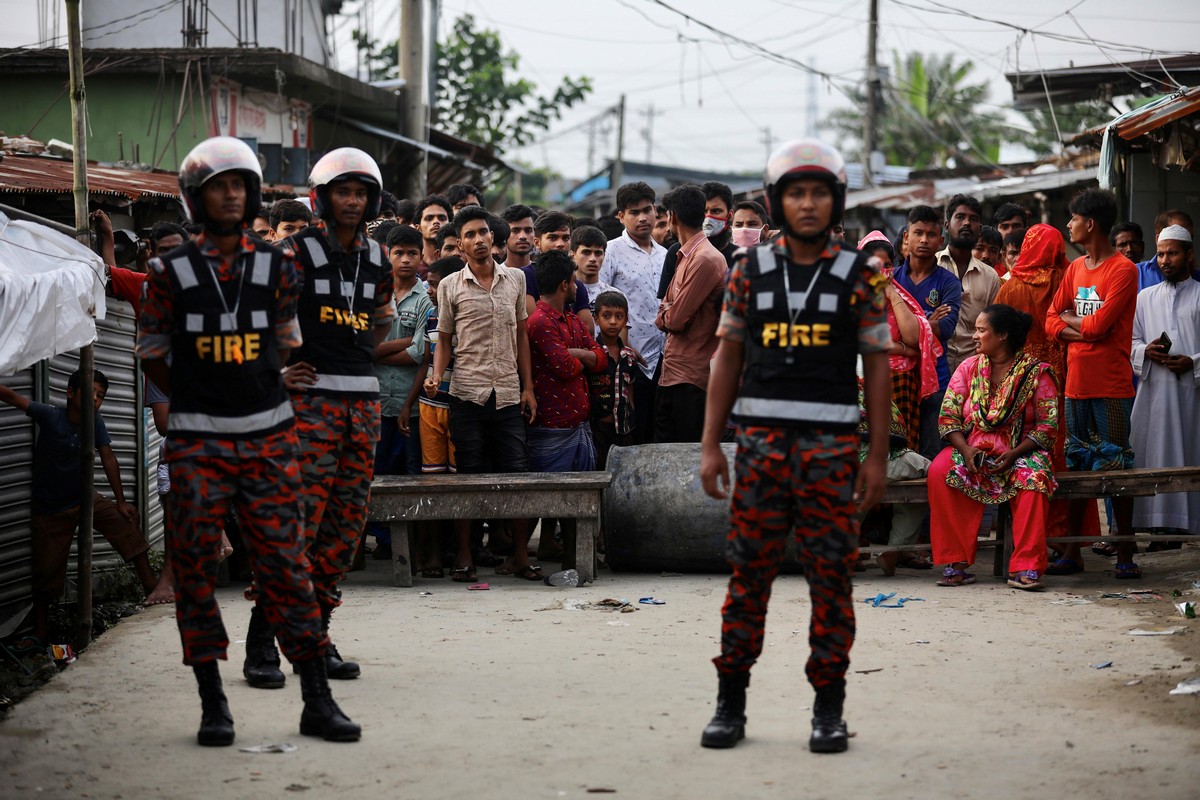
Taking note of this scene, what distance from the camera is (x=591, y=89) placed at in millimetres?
27547

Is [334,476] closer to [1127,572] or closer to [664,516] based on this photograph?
[664,516]

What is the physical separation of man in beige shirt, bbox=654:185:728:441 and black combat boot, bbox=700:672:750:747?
4284 mm

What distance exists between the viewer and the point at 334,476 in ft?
18.5

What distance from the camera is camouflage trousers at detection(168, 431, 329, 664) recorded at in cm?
479

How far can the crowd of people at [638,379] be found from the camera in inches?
186

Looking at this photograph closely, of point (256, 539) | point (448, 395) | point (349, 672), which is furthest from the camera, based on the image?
point (448, 395)

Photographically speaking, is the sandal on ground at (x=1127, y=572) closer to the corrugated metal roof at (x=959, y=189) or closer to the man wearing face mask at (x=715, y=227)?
the man wearing face mask at (x=715, y=227)

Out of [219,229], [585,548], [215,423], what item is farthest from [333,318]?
[585,548]

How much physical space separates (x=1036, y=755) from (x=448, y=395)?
481cm

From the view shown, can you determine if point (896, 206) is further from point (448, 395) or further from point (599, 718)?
point (599, 718)

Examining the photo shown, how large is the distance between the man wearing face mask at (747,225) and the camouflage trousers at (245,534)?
5.26 m

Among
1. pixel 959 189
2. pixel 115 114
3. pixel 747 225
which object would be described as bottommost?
pixel 747 225

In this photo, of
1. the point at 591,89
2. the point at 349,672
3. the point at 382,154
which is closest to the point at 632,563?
the point at 349,672

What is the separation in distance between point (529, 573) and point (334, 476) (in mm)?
3019
